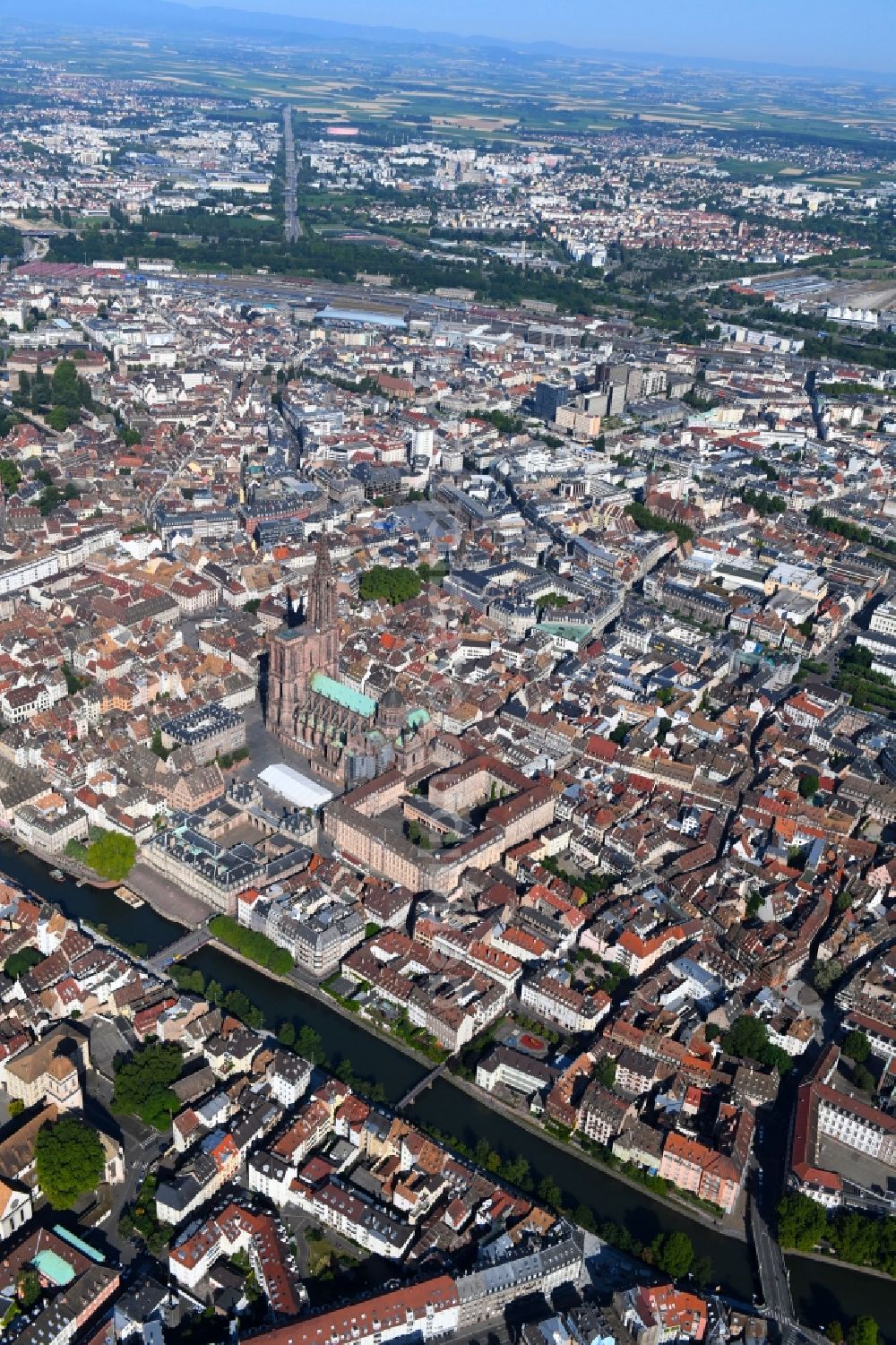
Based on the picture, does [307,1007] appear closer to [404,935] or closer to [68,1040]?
[404,935]

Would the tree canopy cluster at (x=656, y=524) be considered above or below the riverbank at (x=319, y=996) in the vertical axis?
above

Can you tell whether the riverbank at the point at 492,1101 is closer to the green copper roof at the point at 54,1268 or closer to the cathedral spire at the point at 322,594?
the green copper roof at the point at 54,1268

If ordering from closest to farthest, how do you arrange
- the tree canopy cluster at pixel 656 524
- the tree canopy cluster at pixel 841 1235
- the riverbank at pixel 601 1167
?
1. the tree canopy cluster at pixel 841 1235
2. the riverbank at pixel 601 1167
3. the tree canopy cluster at pixel 656 524

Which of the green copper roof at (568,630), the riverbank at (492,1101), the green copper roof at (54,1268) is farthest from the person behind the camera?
the green copper roof at (568,630)

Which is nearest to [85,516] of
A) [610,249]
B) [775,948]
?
[775,948]

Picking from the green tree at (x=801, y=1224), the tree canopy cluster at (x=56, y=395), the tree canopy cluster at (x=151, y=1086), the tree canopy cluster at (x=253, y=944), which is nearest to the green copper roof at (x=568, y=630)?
the tree canopy cluster at (x=253, y=944)

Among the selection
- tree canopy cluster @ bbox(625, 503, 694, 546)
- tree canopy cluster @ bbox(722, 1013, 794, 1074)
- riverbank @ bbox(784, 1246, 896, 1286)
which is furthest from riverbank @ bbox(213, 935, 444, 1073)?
tree canopy cluster @ bbox(625, 503, 694, 546)

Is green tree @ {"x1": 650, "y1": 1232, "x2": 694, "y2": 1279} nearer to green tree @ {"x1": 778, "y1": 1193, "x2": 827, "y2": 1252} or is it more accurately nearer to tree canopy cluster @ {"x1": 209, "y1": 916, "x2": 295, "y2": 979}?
green tree @ {"x1": 778, "y1": 1193, "x2": 827, "y2": 1252}
